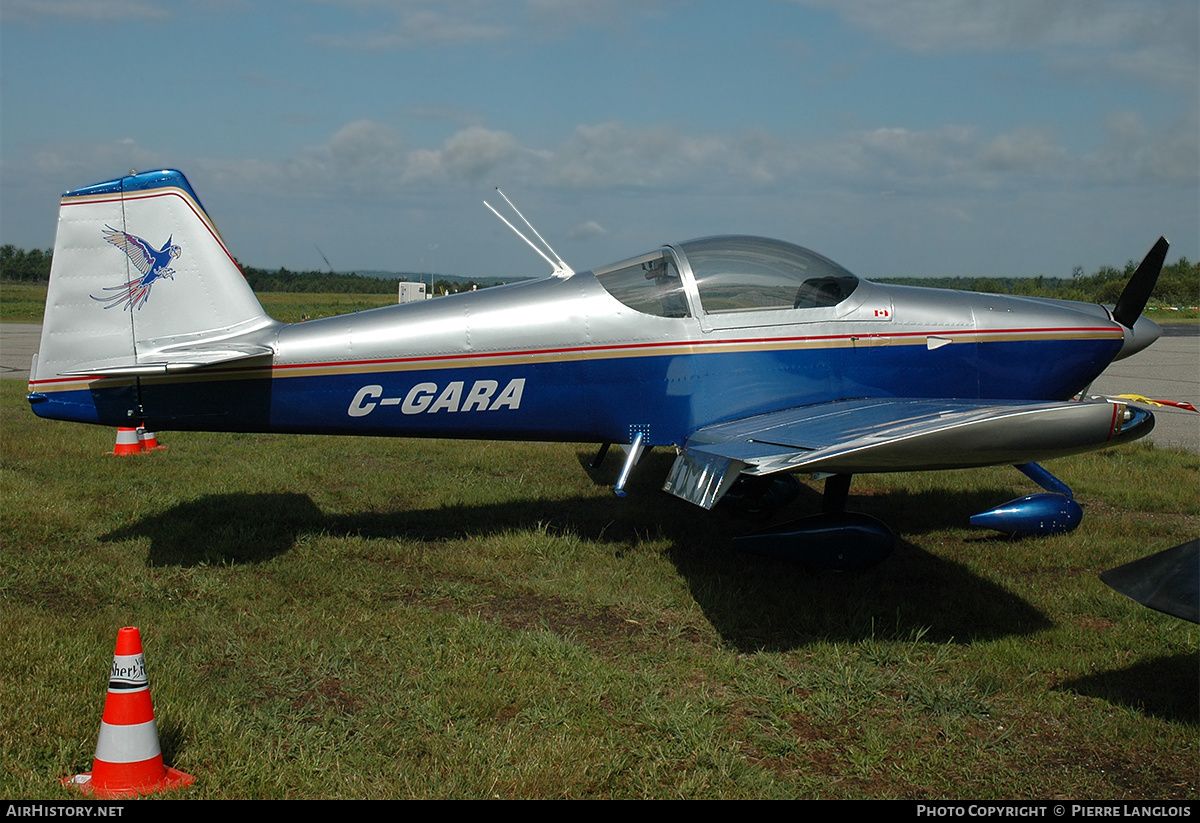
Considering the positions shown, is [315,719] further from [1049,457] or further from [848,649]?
[1049,457]

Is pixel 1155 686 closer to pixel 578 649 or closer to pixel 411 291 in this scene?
pixel 578 649

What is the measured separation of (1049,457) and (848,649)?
1333mm

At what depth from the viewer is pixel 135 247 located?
5461 mm

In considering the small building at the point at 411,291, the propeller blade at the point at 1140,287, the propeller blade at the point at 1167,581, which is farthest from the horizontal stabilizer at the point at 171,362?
the small building at the point at 411,291

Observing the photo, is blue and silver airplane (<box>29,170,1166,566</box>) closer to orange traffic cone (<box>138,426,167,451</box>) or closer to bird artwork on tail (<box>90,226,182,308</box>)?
bird artwork on tail (<box>90,226,182,308</box>)

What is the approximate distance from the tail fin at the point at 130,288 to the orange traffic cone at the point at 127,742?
265 centimetres

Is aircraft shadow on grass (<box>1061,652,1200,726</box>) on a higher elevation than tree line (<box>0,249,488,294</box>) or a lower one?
higher

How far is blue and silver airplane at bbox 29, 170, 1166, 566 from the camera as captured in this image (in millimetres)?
5348

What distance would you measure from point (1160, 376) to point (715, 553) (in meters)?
15.6

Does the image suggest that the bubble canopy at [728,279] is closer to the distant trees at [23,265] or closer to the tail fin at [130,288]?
the tail fin at [130,288]

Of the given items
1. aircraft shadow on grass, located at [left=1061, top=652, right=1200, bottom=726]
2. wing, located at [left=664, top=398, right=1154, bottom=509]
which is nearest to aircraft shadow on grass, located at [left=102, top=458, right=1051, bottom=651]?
aircraft shadow on grass, located at [left=1061, top=652, right=1200, bottom=726]

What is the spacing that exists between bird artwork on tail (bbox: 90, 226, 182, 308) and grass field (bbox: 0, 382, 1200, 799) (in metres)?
1.67

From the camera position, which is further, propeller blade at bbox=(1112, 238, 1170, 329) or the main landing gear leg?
propeller blade at bbox=(1112, 238, 1170, 329)

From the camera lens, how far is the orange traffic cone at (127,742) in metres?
2.88
